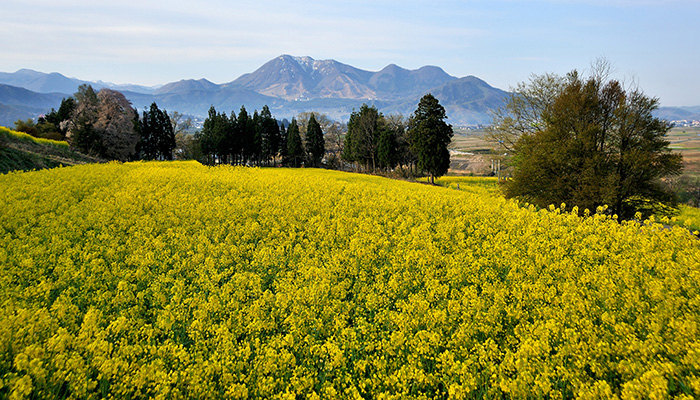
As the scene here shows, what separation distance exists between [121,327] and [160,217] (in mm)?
6983

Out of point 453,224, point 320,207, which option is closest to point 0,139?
point 320,207

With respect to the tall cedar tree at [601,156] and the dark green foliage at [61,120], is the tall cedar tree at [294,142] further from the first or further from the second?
the tall cedar tree at [601,156]

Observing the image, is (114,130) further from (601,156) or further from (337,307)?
(601,156)

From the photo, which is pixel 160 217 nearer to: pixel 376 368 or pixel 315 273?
pixel 315 273

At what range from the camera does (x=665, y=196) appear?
16.0 metres

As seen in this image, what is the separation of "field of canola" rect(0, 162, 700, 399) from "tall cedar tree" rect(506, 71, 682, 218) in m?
7.62

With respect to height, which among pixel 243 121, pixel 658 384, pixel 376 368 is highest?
pixel 243 121

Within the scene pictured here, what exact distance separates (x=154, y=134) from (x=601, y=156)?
209 ft

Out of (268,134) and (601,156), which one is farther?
(268,134)

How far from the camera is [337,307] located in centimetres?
595

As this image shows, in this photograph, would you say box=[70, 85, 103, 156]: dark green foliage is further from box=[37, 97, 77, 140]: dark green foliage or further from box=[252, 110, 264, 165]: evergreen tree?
box=[252, 110, 264, 165]: evergreen tree

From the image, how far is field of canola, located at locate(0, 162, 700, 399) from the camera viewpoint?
4.16 meters

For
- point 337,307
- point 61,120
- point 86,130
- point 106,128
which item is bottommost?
point 337,307

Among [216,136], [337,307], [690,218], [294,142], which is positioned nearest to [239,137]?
[216,136]
